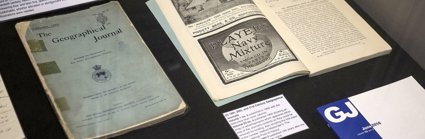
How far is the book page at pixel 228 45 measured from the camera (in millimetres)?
753

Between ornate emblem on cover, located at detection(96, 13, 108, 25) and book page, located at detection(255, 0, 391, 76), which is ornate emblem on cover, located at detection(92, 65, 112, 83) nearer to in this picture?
ornate emblem on cover, located at detection(96, 13, 108, 25)

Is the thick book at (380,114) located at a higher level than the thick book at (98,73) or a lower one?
lower

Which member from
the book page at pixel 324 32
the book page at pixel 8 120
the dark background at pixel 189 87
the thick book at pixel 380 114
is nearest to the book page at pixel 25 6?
the dark background at pixel 189 87

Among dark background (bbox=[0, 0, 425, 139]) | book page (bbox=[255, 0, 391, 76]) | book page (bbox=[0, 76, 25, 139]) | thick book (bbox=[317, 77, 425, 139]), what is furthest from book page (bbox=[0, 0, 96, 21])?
thick book (bbox=[317, 77, 425, 139])

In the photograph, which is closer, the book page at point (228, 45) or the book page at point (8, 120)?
the book page at point (8, 120)

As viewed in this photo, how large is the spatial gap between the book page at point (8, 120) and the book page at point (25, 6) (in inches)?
6.0

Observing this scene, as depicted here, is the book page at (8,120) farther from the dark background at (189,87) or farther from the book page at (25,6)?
the book page at (25,6)

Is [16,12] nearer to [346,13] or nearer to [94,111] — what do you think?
[94,111]

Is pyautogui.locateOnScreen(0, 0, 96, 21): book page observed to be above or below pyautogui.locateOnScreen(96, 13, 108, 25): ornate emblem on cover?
above

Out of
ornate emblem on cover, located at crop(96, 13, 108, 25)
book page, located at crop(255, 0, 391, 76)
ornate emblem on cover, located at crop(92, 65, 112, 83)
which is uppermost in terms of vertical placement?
ornate emblem on cover, located at crop(96, 13, 108, 25)

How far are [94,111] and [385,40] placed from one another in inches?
19.9

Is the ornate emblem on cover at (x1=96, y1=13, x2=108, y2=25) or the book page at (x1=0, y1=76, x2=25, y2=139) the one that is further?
the ornate emblem on cover at (x1=96, y1=13, x2=108, y2=25)

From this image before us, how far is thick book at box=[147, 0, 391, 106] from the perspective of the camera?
2.49 feet

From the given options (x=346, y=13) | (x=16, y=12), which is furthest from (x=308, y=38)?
(x=16, y=12)
